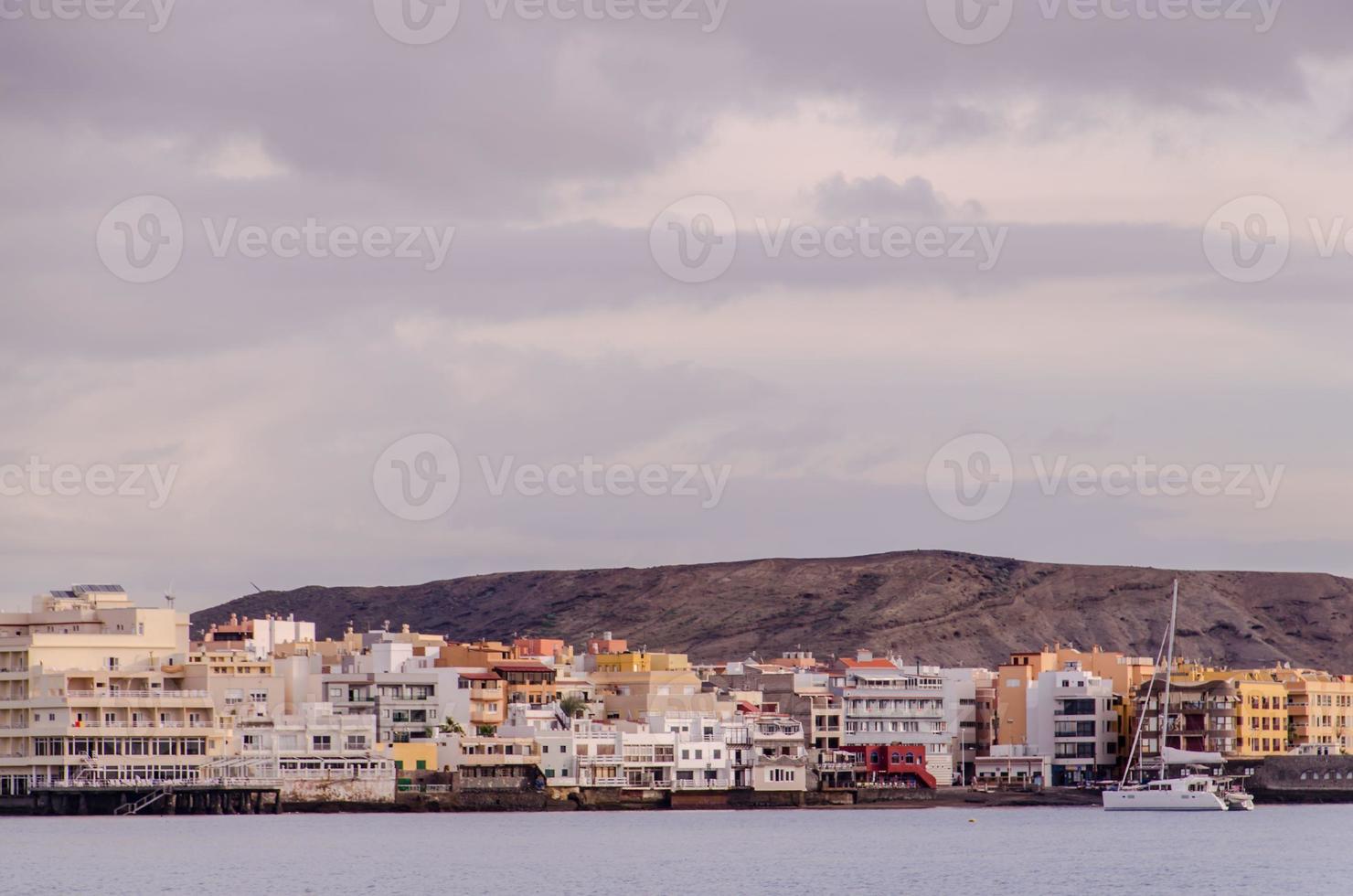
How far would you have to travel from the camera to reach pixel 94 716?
12962cm

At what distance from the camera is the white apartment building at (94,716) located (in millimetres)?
128625

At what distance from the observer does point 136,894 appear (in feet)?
259

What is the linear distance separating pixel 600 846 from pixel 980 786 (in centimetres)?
5311

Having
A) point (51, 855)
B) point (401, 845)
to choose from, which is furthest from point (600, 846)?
point (51, 855)

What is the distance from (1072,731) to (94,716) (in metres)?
62.1

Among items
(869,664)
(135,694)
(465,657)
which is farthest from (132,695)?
(869,664)

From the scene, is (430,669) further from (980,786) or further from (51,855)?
(51,855)

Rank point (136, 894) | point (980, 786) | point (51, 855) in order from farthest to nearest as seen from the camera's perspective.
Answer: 1. point (980, 786)
2. point (51, 855)
3. point (136, 894)

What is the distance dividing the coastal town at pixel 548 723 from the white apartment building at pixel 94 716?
13cm

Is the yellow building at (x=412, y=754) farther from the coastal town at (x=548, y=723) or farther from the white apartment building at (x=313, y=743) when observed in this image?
the white apartment building at (x=313, y=743)

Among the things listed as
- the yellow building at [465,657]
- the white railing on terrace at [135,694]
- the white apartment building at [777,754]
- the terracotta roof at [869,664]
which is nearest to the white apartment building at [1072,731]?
the terracotta roof at [869,664]

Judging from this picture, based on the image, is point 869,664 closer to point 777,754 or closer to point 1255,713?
point 777,754

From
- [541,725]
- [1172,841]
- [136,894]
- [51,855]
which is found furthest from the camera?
[541,725]

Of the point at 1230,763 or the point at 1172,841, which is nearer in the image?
the point at 1172,841
